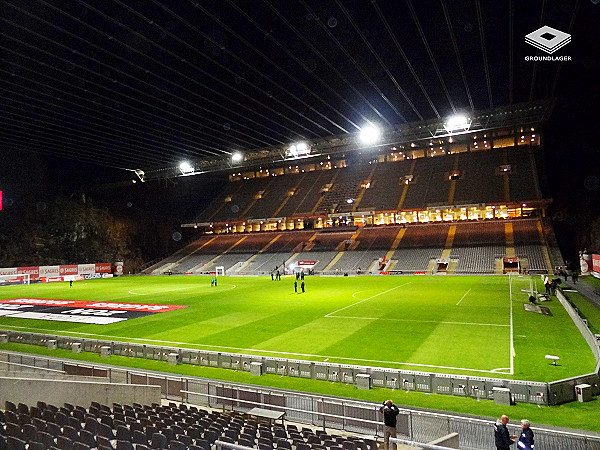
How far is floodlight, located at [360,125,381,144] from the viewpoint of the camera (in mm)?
45000

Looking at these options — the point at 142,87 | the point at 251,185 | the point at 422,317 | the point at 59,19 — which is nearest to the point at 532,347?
the point at 422,317

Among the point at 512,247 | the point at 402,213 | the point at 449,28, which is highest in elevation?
the point at 449,28

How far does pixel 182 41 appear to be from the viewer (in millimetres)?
23125

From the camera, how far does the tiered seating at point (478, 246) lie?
46906 millimetres

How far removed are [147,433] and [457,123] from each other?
4048cm

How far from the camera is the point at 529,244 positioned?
4816 centimetres

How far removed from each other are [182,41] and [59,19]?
598cm

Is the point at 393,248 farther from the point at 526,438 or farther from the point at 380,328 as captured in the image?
the point at 526,438

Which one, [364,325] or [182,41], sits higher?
[182,41]

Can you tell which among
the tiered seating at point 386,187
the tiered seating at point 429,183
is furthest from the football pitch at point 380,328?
the tiered seating at point 386,187

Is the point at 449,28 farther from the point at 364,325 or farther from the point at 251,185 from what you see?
the point at 251,185

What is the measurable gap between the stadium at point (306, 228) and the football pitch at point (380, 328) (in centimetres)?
19

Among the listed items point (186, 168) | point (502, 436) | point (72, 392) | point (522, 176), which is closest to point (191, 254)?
point (186, 168)

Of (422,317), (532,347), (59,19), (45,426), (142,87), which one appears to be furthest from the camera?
(142,87)
